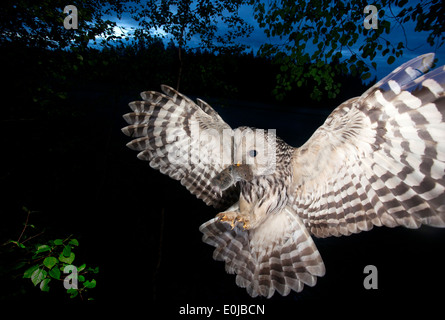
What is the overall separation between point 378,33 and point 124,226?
3075mm

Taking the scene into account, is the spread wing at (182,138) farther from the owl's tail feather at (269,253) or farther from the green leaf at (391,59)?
the green leaf at (391,59)

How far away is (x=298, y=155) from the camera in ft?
3.70

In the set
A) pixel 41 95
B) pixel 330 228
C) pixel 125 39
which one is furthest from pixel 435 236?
pixel 41 95

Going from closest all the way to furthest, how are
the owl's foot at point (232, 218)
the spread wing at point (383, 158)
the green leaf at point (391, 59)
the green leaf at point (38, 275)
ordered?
the spread wing at point (383, 158) → the green leaf at point (38, 275) → the owl's foot at point (232, 218) → the green leaf at point (391, 59)

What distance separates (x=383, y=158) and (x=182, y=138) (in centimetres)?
110

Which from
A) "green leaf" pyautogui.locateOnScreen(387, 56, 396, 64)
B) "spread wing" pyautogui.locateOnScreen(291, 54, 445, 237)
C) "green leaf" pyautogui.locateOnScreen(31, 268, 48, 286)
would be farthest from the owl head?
"green leaf" pyautogui.locateOnScreen(31, 268, 48, 286)

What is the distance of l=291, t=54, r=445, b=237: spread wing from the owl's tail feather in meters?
0.16

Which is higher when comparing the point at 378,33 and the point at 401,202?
the point at 378,33

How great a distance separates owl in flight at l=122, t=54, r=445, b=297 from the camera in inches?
29.5

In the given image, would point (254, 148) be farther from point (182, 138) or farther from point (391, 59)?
point (391, 59)

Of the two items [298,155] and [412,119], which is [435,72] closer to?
[412,119]

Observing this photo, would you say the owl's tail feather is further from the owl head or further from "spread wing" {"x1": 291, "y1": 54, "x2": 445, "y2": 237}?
the owl head

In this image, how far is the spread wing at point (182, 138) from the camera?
4.21ft

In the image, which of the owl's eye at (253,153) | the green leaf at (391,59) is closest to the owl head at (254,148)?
the owl's eye at (253,153)
